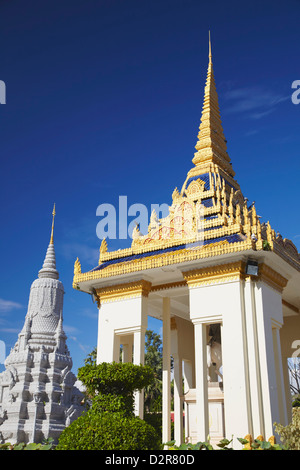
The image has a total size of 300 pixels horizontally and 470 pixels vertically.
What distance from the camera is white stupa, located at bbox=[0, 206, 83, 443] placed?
32.8m

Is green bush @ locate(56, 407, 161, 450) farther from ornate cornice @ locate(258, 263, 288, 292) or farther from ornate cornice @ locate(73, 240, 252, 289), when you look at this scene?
ornate cornice @ locate(258, 263, 288, 292)

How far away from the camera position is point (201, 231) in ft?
55.2

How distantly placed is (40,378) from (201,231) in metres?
22.9

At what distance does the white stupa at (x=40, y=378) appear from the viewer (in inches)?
1292

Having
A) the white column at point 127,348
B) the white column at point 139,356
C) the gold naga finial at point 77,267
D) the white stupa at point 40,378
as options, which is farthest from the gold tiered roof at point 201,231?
the white stupa at point 40,378

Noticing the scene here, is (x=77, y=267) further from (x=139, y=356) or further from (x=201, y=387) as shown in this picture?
(x=201, y=387)

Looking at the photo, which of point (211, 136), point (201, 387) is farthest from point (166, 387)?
point (211, 136)

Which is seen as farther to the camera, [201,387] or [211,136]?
[211,136]

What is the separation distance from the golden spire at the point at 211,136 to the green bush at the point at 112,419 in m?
10.7

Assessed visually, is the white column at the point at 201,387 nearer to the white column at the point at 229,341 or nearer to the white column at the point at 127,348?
the white column at the point at 229,341

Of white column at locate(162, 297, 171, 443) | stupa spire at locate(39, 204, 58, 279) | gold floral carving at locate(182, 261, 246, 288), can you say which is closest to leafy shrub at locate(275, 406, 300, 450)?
gold floral carving at locate(182, 261, 246, 288)

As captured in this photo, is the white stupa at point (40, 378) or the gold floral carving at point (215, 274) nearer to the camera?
the gold floral carving at point (215, 274)
